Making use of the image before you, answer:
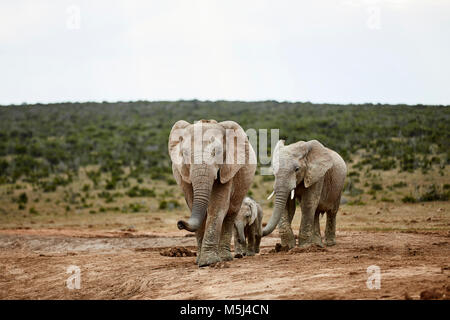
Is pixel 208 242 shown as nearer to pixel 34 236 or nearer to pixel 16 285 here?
pixel 16 285

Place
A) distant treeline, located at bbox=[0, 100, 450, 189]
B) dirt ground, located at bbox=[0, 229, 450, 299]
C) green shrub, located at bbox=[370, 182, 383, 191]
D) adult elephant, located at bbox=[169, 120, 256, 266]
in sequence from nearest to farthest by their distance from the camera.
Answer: dirt ground, located at bbox=[0, 229, 450, 299]
adult elephant, located at bbox=[169, 120, 256, 266]
green shrub, located at bbox=[370, 182, 383, 191]
distant treeline, located at bbox=[0, 100, 450, 189]

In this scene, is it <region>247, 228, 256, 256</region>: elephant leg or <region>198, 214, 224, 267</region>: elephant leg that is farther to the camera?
<region>247, 228, 256, 256</region>: elephant leg

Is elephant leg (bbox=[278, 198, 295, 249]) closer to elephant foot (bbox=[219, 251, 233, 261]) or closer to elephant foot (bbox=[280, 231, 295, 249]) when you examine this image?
elephant foot (bbox=[280, 231, 295, 249])

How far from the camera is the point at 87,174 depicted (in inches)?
1500

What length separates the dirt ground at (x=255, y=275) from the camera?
7.93 metres

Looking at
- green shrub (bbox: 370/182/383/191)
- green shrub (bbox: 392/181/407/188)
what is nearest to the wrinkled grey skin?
green shrub (bbox: 370/182/383/191)

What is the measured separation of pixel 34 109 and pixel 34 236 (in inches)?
1986

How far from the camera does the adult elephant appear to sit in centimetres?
1041

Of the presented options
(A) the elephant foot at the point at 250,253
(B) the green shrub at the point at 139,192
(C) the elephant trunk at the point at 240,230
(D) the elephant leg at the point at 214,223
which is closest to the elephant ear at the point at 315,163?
(C) the elephant trunk at the point at 240,230

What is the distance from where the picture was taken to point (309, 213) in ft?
45.9

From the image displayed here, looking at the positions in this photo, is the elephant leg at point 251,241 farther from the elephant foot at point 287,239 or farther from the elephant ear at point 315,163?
the elephant ear at point 315,163

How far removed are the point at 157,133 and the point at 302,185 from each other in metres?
40.8

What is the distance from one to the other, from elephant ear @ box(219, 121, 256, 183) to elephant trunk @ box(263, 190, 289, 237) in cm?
144

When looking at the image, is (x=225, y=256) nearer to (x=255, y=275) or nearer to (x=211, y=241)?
(x=211, y=241)
